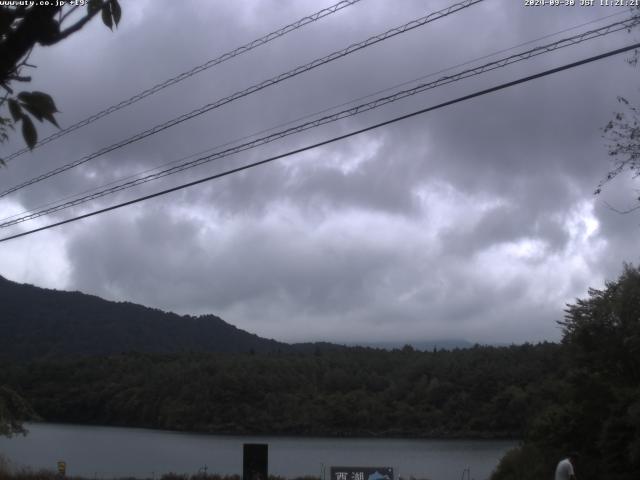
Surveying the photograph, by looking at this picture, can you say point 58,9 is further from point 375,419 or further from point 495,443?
point 375,419

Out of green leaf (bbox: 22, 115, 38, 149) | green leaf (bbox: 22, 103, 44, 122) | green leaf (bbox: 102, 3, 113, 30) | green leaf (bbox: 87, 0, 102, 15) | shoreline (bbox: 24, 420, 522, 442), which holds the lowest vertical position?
shoreline (bbox: 24, 420, 522, 442)

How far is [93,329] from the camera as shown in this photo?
345 ft

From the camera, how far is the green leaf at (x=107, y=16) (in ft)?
12.4

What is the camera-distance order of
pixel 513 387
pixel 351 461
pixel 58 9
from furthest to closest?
pixel 513 387 → pixel 351 461 → pixel 58 9

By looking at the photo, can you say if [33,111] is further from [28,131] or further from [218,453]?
[218,453]

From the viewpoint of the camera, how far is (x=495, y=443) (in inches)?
1770

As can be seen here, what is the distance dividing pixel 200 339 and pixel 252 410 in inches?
2700

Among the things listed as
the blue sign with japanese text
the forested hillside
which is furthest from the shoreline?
the blue sign with japanese text

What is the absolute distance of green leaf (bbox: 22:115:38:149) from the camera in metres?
3.66

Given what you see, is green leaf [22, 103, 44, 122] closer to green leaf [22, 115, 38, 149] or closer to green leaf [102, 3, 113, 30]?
green leaf [22, 115, 38, 149]

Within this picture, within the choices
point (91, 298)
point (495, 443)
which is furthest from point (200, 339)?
point (495, 443)

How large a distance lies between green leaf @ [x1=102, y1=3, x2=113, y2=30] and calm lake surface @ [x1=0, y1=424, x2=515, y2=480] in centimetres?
2964

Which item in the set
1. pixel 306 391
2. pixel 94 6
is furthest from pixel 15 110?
pixel 306 391

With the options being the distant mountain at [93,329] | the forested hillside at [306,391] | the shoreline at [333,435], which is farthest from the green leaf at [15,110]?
the distant mountain at [93,329]
